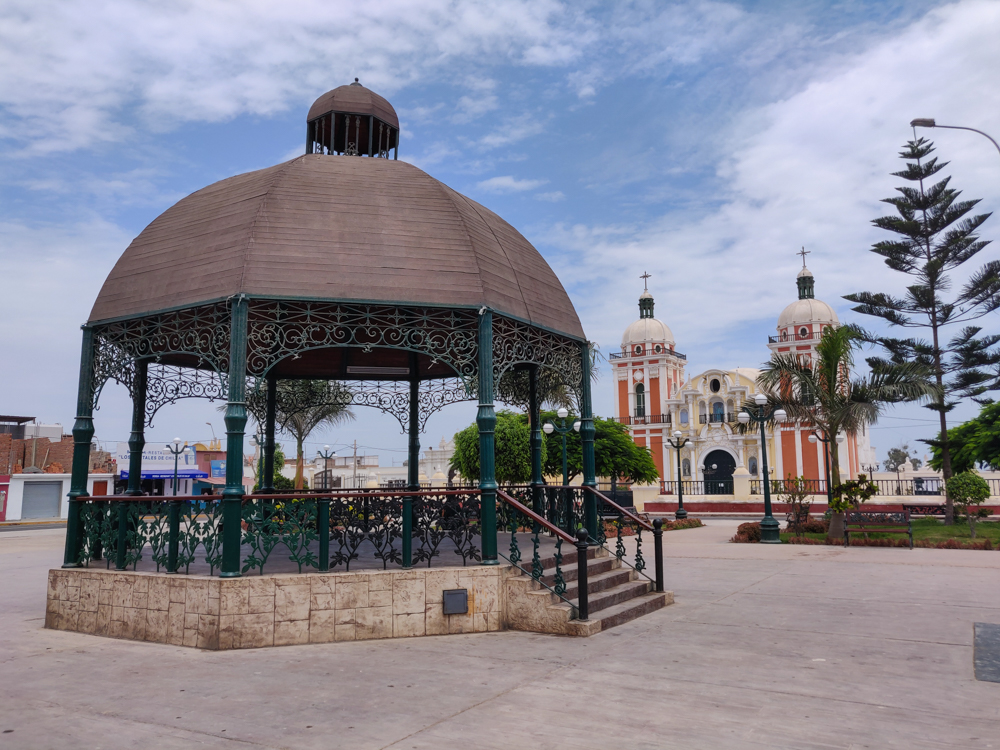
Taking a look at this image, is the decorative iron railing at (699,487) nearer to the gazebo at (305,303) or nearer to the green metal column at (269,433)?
the green metal column at (269,433)

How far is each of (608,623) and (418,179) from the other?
596 centimetres

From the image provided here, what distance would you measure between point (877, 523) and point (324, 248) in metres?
15.7

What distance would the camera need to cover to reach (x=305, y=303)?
8.12 metres

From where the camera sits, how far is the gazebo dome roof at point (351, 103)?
10.6 m

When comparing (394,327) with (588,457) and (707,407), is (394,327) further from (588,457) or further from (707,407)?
(707,407)

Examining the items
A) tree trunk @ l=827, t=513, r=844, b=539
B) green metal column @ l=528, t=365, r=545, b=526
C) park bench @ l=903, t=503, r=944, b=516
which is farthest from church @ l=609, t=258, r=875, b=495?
green metal column @ l=528, t=365, r=545, b=526

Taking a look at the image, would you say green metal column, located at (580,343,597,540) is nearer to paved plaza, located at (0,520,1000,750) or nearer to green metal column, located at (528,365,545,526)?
green metal column, located at (528,365,545,526)

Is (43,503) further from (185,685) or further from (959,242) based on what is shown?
(959,242)

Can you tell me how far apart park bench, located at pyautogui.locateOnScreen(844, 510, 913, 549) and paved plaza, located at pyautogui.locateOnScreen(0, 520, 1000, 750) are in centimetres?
906

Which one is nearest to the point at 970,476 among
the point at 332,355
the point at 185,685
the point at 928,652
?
the point at 928,652

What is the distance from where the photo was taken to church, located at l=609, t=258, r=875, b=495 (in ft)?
182

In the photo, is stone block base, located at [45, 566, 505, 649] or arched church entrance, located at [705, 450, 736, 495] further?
arched church entrance, located at [705, 450, 736, 495]

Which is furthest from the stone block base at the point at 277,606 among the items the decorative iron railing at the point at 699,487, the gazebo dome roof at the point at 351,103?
the decorative iron railing at the point at 699,487

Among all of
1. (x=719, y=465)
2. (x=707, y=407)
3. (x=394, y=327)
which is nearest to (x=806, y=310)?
(x=707, y=407)
